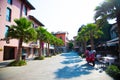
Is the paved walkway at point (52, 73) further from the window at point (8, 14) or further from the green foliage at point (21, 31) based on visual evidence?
the window at point (8, 14)

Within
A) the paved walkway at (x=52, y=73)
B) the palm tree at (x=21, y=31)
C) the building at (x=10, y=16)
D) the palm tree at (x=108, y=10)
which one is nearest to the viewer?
the paved walkway at (x=52, y=73)

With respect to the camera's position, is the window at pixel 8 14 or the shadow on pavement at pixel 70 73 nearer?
the shadow on pavement at pixel 70 73

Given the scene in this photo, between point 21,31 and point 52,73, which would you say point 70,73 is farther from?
point 21,31

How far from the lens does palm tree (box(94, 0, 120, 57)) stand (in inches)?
527

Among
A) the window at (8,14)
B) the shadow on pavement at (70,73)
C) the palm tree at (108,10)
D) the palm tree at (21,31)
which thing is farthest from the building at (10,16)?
the palm tree at (108,10)

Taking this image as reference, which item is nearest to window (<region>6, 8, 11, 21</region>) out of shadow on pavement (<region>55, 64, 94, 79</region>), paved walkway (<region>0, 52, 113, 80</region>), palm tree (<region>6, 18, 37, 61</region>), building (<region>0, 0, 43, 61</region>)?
building (<region>0, 0, 43, 61</region>)

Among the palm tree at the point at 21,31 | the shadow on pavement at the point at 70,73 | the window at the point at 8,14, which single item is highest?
the window at the point at 8,14

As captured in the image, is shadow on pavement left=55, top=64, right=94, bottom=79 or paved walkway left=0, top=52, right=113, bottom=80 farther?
shadow on pavement left=55, top=64, right=94, bottom=79

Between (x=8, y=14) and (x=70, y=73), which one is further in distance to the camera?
(x=8, y=14)

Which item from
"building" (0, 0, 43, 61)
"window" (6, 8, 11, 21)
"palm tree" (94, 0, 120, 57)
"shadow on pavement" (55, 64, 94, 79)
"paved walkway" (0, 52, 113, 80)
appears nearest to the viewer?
"paved walkway" (0, 52, 113, 80)

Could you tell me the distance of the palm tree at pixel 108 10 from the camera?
13375mm

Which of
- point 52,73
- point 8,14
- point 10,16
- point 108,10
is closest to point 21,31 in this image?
point 52,73

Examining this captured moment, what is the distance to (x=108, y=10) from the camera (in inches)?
575

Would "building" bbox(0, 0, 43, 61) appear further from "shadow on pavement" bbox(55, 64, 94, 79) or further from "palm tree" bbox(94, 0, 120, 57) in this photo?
"palm tree" bbox(94, 0, 120, 57)
